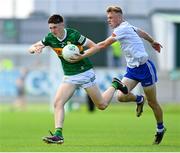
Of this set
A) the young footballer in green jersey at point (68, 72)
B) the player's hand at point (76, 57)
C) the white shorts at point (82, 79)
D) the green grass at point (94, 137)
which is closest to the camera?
the green grass at point (94, 137)

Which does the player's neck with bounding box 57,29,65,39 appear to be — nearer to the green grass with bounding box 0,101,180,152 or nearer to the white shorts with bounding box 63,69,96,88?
the white shorts with bounding box 63,69,96,88

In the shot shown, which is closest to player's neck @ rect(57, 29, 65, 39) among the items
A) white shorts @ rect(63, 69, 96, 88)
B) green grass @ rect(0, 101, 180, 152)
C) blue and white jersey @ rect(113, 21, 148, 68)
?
white shorts @ rect(63, 69, 96, 88)

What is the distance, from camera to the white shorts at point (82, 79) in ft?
61.3

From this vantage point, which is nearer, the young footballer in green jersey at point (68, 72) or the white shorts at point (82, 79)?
the young footballer in green jersey at point (68, 72)

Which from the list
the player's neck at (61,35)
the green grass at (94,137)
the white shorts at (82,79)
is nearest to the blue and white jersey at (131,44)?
the white shorts at (82,79)

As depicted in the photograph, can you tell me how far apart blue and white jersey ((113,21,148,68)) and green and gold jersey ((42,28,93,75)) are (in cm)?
67

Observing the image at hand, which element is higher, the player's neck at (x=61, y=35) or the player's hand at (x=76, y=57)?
the player's neck at (x=61, y=35)

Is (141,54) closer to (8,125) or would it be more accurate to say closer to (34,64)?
(8,125)

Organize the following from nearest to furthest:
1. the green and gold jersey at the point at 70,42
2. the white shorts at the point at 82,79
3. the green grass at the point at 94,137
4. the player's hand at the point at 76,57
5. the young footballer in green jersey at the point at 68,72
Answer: the green grass at the point at 94,137
the player's hand at the point at 76,57
the young footballer in green jersey at the point at 68,72
the green and gold jersey at the point at 70,42
the white shorts at the point at 82,79

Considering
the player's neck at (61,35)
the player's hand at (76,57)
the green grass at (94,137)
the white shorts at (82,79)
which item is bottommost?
the green grass at (94,137)

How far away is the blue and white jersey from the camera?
60.9 feet

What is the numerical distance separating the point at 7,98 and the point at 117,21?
31248 millimetres

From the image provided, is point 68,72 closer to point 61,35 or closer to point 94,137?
point 61,35

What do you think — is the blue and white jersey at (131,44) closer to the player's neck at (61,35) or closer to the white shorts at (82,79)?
the white shorts at (82,79)
